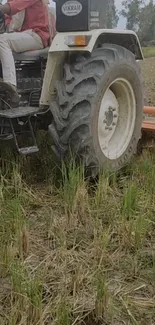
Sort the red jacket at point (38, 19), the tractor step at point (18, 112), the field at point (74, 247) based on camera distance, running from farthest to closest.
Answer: the red jacket at point (38, 19)
the tractor step at point (18, 112)
the field at point (74, 247)

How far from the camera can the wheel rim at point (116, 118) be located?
3.99 metres

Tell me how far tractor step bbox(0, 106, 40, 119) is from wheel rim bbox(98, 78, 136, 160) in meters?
0.50

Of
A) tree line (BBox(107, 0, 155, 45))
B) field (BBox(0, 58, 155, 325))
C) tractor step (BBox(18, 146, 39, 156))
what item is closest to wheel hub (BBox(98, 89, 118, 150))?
field (BBox(0, 58, 155, 325))

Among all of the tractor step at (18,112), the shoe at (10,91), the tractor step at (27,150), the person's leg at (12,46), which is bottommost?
the tractor step at (27,150)

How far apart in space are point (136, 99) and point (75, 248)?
6.08ft

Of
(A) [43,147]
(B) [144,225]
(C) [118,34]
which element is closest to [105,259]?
(B) [144,225]

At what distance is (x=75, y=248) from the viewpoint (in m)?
2.83

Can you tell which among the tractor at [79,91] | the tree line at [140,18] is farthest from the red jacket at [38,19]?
the tree line at [140,18]

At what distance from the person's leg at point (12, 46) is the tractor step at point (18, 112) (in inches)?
7.4

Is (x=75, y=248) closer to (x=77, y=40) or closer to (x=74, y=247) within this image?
(x=74, y=247)

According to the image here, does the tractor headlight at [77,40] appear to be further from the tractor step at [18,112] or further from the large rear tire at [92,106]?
the tractor step at [18,112]

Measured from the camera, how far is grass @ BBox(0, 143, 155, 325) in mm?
2197

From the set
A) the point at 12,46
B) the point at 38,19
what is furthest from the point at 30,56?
the point at 38,19

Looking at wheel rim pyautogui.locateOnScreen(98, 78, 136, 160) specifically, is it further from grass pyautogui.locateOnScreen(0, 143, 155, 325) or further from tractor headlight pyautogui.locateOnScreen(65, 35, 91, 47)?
tractor headlight pyautogui.locateOnScreen(65, 35, 91, 47)
